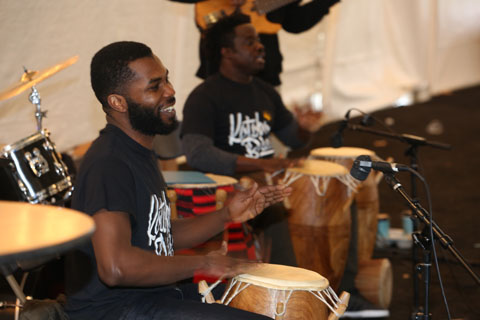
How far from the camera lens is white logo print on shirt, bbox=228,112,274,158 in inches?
147

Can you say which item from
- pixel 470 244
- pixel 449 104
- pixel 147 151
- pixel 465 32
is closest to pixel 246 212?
pixel 147 151

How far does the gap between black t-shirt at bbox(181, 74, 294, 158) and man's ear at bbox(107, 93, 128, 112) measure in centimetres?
125

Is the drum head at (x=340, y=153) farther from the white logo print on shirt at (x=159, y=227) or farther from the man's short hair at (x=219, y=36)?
the white logo print on shirt at (x=159, y=227)

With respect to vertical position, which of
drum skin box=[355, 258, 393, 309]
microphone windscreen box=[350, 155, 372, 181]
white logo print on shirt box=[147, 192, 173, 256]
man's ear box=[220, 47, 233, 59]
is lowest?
drum skin box=[355, 258, 393, 309]

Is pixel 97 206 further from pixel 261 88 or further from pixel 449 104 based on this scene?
pixel 449 104

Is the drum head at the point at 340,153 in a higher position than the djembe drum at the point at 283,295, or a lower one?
higher

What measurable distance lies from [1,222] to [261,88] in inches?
112

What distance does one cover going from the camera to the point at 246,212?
8.30 ft

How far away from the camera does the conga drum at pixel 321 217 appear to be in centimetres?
339

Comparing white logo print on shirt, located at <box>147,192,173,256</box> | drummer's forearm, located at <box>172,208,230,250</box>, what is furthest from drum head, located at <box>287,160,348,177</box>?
white logo print on shirt, located at <box>147,192,173,256</box>

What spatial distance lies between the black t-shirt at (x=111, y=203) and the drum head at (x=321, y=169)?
126cm

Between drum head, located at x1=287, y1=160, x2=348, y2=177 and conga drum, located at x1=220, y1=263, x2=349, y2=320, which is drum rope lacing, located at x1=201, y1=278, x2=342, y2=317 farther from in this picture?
drum head, located at x1=287, y1=160, x2=348, y2=177

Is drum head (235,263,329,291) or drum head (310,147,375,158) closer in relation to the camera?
drum head (235,263,329,291)

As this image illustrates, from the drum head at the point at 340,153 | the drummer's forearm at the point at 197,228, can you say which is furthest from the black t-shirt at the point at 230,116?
the drummer's forearm at the point at 197,228
